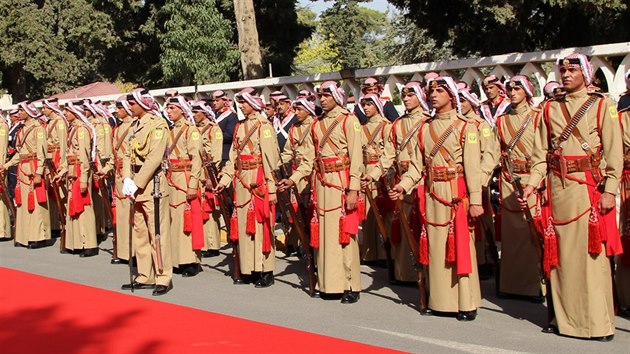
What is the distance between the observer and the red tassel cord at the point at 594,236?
6930 mm

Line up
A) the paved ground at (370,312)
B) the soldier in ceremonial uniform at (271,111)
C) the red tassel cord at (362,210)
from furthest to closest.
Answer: the soldier in ceremonial uniform at (271,111) < the red tassel cord at (362,210) < the paved ground at (370,312)

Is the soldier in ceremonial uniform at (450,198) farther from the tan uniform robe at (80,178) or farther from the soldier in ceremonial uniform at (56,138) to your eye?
the soldier in ceremonial uniform at (56,138)

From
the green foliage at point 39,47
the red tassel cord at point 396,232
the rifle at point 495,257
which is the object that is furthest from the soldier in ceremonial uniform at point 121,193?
the green foliage at point 39,47

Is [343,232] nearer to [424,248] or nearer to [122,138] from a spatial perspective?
[424,248]

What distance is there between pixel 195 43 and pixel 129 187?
50.8 feet

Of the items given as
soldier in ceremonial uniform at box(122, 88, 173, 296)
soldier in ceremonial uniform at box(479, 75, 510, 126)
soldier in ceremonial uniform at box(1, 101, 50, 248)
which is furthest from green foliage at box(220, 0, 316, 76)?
soldier in ceremonial uniform at box(122, 88, 173, 296)

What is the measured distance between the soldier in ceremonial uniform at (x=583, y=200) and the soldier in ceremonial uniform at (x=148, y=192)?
4167 millimetres

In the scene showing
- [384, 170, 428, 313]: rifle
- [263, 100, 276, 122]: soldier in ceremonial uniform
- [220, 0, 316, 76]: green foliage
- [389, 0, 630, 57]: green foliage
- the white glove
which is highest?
[220, 0, 316, 76]: green foliage

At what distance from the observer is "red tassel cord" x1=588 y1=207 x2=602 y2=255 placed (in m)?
6.93

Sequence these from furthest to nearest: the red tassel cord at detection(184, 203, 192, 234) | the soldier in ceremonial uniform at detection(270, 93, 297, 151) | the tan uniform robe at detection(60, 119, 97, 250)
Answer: the soldier in ceremonial uniform at detection(270, 93, 297, 151) < the tan uniform robe at detection(60, 119, 97, 250) < the red tassel cord at detection(184, 203, 192, 234)

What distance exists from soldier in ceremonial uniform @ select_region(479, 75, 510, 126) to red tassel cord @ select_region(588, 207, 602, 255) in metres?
2.94

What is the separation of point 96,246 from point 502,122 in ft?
21.7

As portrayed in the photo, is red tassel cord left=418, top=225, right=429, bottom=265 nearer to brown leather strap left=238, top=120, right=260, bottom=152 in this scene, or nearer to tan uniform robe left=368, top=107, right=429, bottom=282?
tan uniform robe left=368, top=107, right=429, bottom=282

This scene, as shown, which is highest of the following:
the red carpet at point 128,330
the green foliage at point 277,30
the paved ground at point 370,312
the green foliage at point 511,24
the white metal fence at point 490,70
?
the green foliage at point 277,30
